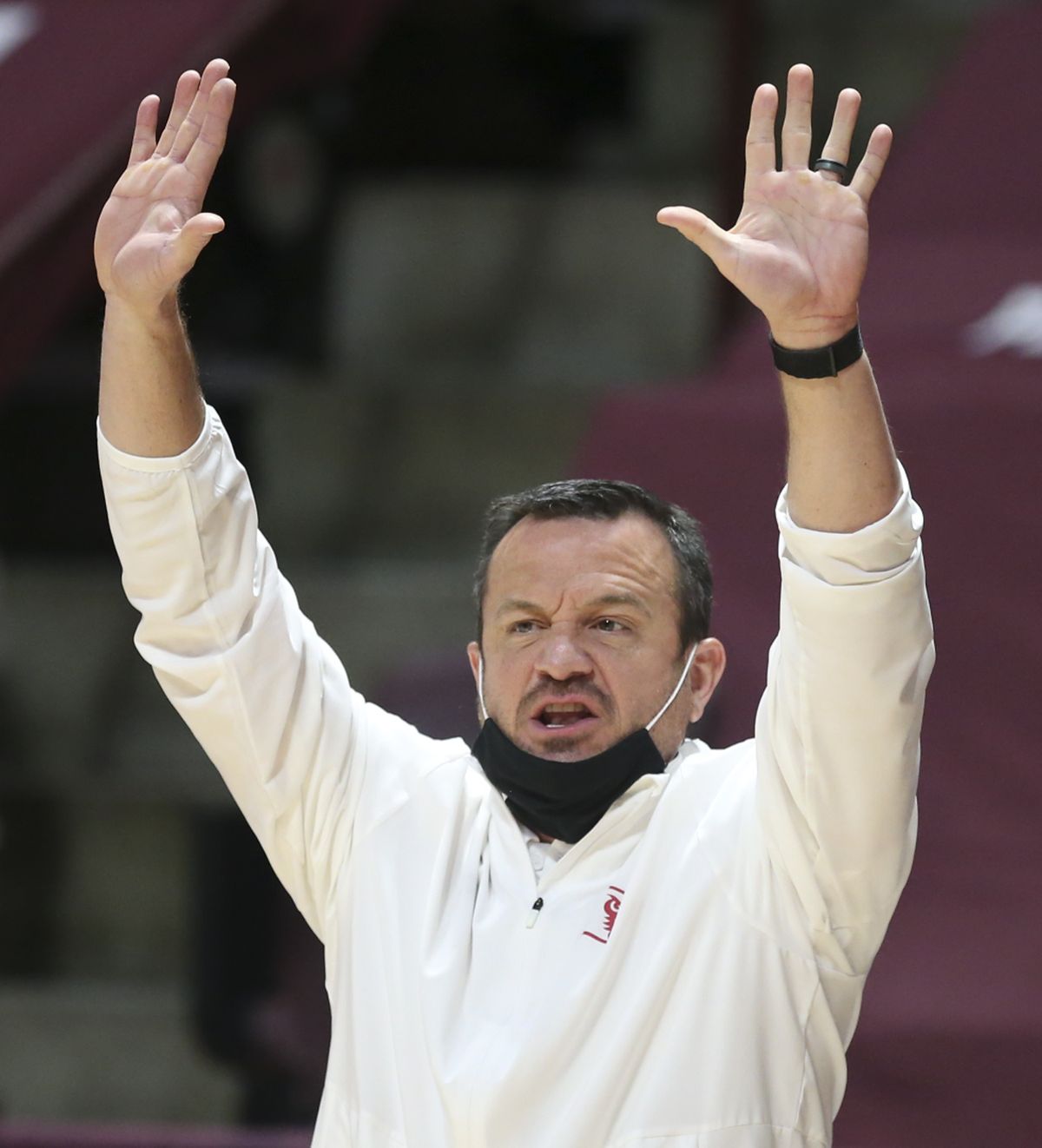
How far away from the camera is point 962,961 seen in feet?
10.4

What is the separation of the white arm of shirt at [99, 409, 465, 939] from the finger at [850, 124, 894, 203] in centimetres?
60

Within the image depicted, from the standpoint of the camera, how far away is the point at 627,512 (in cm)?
193

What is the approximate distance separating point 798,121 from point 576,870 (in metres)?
0.66

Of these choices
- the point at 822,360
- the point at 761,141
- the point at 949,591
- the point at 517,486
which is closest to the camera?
the point at 822,360

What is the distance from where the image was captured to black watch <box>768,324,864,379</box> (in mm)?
1595

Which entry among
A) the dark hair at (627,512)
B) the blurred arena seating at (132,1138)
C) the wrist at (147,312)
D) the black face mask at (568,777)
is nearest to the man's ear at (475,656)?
the dark hair at (627,512)

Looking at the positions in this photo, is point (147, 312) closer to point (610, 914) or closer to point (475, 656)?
point (475, 656)

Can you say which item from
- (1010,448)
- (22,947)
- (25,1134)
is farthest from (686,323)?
(25,1134)

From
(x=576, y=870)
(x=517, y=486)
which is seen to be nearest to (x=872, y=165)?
(x=576, y=870)

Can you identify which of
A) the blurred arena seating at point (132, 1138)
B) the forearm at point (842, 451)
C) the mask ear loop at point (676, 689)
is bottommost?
the blurred arena seating at point (132, 1138)

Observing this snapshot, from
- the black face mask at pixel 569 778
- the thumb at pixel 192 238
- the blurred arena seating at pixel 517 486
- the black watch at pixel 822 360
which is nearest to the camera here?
the black watch at pixel 822 360

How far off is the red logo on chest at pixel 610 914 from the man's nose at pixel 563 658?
19 cm

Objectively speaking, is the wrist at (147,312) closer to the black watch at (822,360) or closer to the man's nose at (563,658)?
the man's nose at (563,658)

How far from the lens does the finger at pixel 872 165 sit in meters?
1.65
